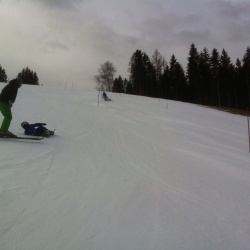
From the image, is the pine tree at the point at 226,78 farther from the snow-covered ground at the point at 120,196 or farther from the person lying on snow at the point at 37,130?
the person lying on snow at the point at 37,130

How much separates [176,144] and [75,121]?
5.59m

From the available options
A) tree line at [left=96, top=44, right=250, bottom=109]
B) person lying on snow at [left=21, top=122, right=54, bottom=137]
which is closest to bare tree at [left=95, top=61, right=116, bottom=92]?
tree line at [left=96, top=44, right=250, bottom=109]

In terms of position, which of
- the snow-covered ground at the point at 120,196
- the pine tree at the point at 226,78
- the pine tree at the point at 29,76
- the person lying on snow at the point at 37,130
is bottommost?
the snow-covered ground at the point at 120,196

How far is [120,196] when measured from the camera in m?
5.12

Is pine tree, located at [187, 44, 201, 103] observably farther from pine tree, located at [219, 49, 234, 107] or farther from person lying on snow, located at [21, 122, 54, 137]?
person lying on snow, located at [21, 122, 54, 137]

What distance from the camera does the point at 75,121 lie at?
1374cm

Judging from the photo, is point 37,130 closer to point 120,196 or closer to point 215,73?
point 120,196

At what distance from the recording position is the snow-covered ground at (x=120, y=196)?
3.79m

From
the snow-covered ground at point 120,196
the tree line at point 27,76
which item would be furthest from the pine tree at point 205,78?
the snow-covered ground at point 120,196

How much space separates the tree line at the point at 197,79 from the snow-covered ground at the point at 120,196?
54270 millimetres

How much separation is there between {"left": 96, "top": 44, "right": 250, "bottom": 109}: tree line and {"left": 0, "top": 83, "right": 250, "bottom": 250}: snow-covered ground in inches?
2137

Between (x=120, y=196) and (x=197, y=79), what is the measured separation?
5927cm

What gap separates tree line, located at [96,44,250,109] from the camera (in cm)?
6072

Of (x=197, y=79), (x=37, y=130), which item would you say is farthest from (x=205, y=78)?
(x=37, y=130)
